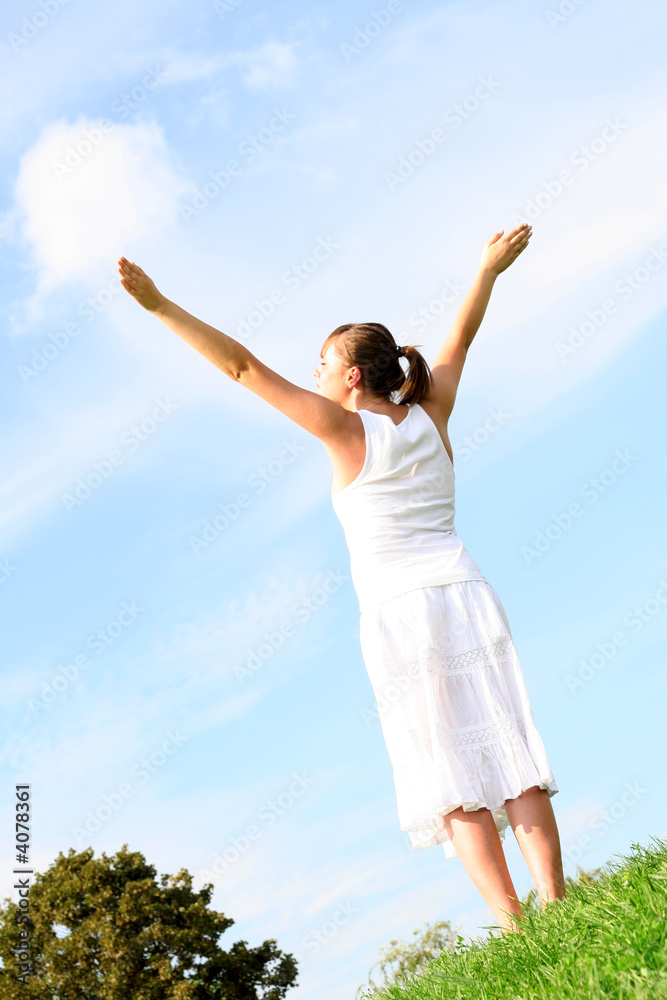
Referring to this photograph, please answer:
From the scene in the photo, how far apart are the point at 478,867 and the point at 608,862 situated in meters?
0.62

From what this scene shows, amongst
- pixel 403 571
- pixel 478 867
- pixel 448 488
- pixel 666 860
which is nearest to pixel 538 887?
pixel 478 867

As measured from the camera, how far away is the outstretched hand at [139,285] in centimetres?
433

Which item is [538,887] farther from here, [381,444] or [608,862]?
[381,444]

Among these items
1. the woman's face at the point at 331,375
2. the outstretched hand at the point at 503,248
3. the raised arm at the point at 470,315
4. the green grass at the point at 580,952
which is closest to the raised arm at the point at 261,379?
the woman's face at the point at 331,375

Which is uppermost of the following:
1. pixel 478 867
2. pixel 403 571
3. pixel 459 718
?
pixel 403 571

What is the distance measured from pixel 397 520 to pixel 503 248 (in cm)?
207

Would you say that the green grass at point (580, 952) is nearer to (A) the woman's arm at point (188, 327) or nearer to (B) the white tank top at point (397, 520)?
(B) the white tank top at point (397, 520)

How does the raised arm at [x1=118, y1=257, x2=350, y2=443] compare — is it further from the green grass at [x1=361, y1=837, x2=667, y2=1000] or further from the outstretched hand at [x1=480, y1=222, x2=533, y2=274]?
the green grass at [x1=361, y1=837, x2=667, y2=1000]

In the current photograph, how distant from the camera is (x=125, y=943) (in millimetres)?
17422

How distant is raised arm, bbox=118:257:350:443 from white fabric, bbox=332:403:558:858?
8.5 inches

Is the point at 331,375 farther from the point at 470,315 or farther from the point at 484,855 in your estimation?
the point at 484,855

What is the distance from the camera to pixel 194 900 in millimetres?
19016

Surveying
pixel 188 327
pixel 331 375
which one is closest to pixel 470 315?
pixel 331 375

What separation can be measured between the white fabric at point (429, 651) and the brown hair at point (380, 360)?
334mm
